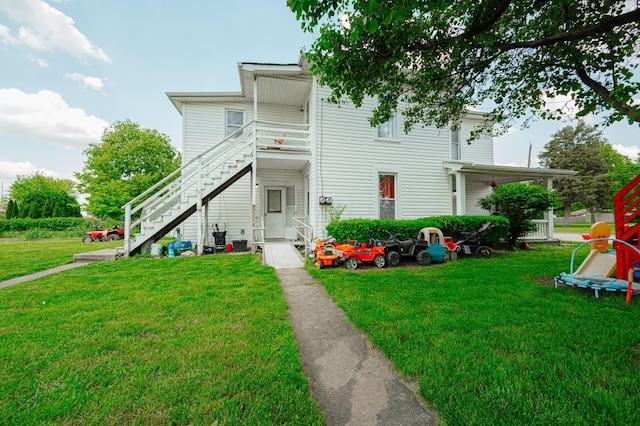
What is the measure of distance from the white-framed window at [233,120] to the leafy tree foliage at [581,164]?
40053 millimetres

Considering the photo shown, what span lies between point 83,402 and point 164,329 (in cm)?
132

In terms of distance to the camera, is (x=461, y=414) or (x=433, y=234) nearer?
(x=461, y=414)

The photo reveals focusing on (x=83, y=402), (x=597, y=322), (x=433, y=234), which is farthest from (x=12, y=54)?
(x=597, y=322)

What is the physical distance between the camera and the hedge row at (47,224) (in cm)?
2188

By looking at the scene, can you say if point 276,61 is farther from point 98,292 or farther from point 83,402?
point 83,402

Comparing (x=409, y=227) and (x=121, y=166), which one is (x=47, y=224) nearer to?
(x=121, y=166)

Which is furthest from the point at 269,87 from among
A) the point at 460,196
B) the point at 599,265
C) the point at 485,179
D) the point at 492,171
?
the point at 485,179

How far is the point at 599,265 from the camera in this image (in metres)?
5.33

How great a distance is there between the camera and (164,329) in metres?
3.23

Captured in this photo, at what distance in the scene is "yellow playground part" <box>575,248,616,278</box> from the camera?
511cm

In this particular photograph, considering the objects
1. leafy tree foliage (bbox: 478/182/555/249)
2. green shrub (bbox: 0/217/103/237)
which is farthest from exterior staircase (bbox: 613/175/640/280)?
green shrub (bbox: 0/217/103/237)

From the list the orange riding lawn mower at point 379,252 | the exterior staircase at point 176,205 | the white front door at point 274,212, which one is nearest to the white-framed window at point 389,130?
the orange riding lawn mower at point 379,252

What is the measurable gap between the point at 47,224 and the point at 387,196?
1165 inches

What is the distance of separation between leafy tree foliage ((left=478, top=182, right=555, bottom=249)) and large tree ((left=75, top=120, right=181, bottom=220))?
27.6 meters
